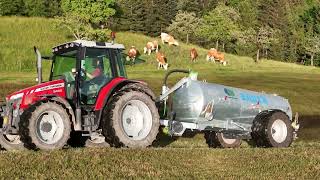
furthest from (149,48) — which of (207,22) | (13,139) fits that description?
(13,139)

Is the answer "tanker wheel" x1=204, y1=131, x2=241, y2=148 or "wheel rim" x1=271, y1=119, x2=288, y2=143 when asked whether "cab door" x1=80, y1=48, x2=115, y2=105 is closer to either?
"tanker wheel" x1=204, y1=131, x2=241, y2=148

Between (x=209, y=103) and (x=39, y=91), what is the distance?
434cm

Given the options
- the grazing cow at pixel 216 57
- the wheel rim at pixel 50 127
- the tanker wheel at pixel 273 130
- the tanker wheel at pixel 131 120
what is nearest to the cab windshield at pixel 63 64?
the tanker wheel at pixel 131 120

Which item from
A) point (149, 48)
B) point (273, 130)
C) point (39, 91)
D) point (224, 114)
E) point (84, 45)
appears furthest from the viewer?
point (149, 48)

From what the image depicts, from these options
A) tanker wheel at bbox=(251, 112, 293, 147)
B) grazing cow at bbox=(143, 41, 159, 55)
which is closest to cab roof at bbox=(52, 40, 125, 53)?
tanker wheel at bbox=(251, 112, 293, 147)

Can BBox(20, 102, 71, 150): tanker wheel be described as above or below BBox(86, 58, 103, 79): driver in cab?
below

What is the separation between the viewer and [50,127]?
1136 cm

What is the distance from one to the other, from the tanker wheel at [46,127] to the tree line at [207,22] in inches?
2110

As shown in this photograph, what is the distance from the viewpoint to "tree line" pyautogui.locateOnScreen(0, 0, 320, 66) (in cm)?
7088

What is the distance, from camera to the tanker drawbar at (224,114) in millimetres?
13680

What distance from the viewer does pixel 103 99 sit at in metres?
12.4

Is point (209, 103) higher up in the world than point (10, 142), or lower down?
higher up

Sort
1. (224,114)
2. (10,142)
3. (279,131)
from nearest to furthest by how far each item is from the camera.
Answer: (10,142), (224,114), (279,131)

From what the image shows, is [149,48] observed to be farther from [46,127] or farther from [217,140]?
[46,127]
